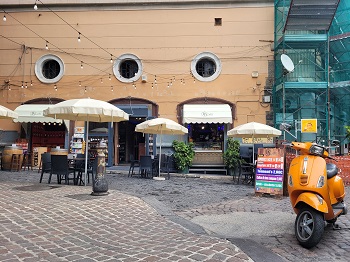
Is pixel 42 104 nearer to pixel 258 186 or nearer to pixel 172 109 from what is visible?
pixel 172 109

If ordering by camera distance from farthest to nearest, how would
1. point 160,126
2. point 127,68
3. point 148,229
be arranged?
point 127,68
point 160,126
point 148,229

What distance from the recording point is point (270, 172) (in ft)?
28.2

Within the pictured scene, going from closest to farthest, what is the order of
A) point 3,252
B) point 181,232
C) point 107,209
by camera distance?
1. point 3,252
2. point 181,232
3. point 107,209

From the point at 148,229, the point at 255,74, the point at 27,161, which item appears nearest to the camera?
the point at 148,229

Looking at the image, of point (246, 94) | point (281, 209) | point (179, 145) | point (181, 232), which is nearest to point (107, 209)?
point (181, 232)

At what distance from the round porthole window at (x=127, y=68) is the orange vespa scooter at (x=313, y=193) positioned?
38.4 ft

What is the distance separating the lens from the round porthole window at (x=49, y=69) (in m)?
15.9

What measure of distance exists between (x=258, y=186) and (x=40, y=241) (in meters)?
5.90

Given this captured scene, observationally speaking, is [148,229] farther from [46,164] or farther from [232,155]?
[232,155]

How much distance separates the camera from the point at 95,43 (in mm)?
15859

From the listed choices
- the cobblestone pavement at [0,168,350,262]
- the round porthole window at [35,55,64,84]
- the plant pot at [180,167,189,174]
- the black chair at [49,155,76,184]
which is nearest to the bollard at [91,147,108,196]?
the cobblestone pavement at [0,168,350,262]

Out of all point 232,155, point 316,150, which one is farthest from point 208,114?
point 316,150

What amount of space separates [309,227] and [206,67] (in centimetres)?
1221

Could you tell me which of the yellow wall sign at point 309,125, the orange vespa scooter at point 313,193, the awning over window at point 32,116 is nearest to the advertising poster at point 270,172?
the orange vespa scooter at point 313,193
